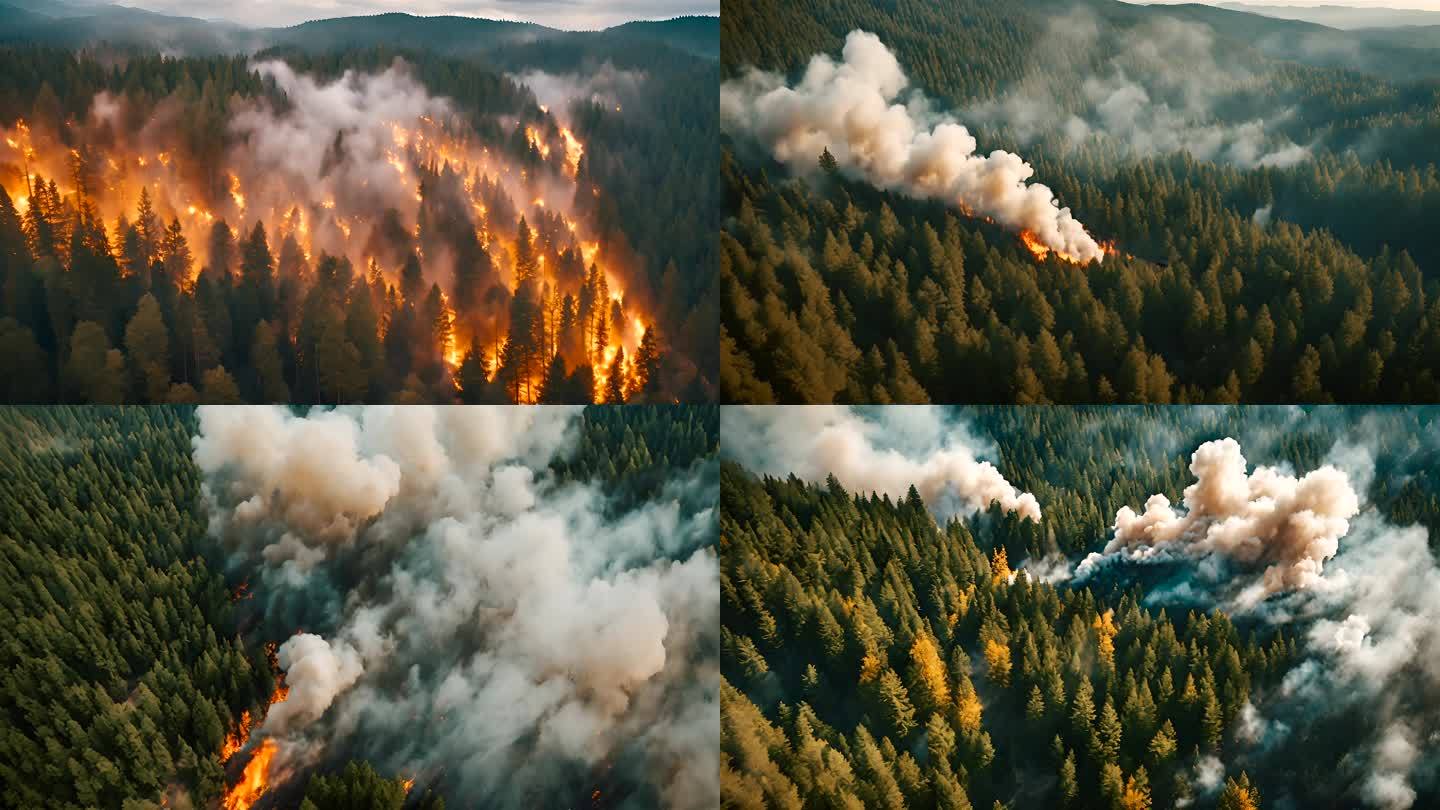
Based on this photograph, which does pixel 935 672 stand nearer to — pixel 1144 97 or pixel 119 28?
pixel 1144 97

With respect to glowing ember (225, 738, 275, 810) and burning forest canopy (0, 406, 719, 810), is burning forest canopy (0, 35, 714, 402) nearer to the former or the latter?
burning forest canopy (0, 406, 719, 810)

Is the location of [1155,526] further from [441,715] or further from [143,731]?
[143,731]

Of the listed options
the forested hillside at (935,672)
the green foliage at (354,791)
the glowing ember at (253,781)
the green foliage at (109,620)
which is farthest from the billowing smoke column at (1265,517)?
the green foliage at (109,620)

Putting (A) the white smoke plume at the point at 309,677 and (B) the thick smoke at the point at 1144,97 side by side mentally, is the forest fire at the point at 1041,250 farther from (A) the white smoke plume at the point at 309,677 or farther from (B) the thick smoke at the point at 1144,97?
(A) the white smoke plume at the point at 309,677

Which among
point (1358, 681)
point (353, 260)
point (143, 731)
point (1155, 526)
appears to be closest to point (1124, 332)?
point (1155, 526)

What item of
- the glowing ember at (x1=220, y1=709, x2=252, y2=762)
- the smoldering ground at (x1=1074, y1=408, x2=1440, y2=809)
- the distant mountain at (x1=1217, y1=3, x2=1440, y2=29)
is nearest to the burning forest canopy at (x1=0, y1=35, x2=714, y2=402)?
the glowing ember at (x1=220, y1=709, x2=252, y2=762)

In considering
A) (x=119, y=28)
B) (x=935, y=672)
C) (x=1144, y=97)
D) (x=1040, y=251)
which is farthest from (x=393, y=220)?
(x=1144, y=97)
